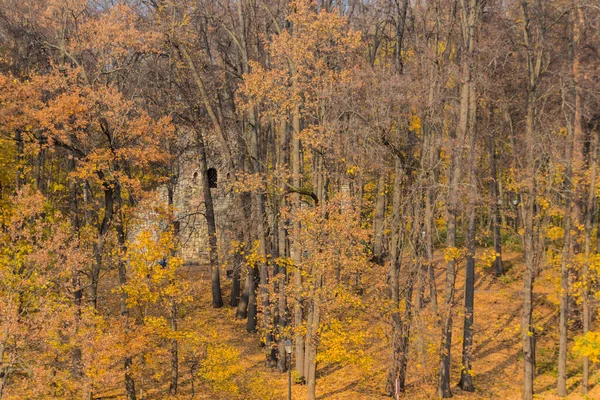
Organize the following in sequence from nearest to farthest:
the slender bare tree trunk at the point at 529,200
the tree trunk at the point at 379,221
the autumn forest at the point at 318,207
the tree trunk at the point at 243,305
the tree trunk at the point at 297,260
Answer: the autumn forest at the point at 318,207 → the slender bare tree trunk at the point at 529,200 → the tree trunk at the point at 297,260 → the tree trunk at the point at 243,305 → the tree trunk at the point at 379,221

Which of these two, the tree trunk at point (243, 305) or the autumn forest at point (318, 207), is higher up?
the autumn forest at point (318, 207)

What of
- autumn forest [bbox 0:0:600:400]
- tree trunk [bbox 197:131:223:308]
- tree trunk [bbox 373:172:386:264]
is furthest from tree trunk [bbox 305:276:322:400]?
tree trunk [bbox 197:131:223:308]

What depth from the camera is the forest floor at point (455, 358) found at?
18.0 metres

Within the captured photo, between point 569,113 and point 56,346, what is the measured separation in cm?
1814

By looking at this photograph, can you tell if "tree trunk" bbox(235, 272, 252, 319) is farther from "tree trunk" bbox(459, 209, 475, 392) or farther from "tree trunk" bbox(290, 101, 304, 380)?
"tree trunk" bbox(459, 209, 475, 392)

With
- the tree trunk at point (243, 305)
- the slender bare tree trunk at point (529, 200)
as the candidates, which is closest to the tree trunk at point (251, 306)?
the tree trunk at point (243, 305)

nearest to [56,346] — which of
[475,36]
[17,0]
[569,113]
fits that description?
[17,0]

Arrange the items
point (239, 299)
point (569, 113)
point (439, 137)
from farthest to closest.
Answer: point (239, 299) → point (569, 113) → point (439, 137)

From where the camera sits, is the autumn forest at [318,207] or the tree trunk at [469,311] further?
the tree trunk at [469,311]

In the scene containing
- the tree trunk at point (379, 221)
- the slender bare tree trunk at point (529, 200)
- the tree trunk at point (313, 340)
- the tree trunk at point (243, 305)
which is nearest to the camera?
the tree trunk at point (313, 340)

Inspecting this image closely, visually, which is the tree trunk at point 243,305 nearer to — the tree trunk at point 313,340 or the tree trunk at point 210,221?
the tree trunk at point 210,221

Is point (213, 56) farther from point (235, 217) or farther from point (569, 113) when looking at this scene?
point (569, 113)

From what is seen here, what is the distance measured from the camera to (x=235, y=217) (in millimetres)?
25703

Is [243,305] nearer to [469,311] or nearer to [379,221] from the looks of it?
[379,221]
